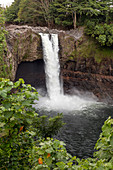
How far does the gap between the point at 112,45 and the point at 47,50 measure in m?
7.50

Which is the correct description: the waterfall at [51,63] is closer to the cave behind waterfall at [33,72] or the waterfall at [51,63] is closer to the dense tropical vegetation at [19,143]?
the cave behind waterfall at [33,72]

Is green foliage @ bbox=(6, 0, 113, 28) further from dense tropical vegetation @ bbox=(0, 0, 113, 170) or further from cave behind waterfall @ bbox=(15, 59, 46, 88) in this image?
cave behind waterfall @ bbox=(15, 59, 46, 88)

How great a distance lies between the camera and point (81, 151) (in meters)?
8.79

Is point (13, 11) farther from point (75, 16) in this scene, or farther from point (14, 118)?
point (14, 118)

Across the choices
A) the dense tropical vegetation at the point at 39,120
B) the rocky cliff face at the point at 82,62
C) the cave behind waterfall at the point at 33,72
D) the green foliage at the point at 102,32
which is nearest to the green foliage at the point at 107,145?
the dense tropical vegetation at the point at 39,120

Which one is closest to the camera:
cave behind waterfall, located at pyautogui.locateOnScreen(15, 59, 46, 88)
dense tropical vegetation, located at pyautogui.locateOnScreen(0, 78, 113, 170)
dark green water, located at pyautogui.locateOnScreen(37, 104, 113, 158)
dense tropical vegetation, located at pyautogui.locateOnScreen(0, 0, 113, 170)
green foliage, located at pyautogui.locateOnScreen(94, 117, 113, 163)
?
green foliage, located at pyautogui.locateOnScreen(94, 117, 113, 163)

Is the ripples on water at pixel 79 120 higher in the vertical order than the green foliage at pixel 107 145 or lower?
lower

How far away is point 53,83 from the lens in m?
18.0

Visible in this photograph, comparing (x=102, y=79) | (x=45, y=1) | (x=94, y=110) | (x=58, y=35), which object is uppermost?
(x=45, y=1)

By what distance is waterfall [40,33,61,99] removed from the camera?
1706 centimetres


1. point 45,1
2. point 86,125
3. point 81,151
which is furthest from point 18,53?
point 45,1

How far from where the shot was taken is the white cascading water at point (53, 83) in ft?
53.6

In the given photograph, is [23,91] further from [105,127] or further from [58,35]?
[58,35]

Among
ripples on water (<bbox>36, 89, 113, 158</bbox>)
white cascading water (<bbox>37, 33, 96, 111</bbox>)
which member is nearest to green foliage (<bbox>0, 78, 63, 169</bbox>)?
ripples on water (<bbox>36, 89, 113, 158</bbox>)
